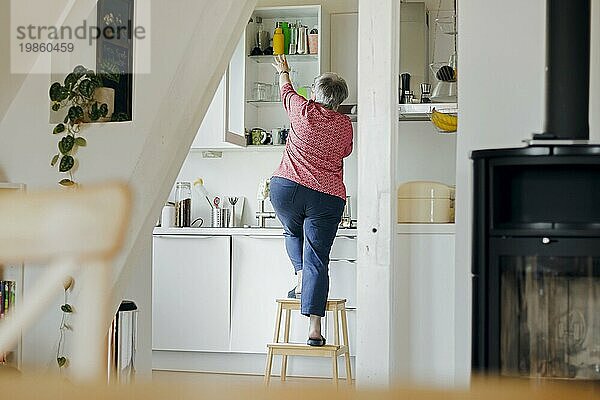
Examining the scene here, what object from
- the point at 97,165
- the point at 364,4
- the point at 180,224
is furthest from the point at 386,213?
the point at 180,224

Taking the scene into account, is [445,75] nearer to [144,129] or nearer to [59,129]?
[144,129]

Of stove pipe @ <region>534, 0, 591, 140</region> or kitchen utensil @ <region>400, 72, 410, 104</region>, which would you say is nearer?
stove pipe @ <region>534, 0, 591, 140</region>

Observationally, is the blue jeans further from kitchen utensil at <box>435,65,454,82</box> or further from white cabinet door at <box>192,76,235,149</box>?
white cabinet door at <box>192,76,235,149</box>

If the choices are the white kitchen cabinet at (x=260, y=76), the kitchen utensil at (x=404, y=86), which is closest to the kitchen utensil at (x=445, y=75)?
the kitchen utensil at (x=404, y=86)

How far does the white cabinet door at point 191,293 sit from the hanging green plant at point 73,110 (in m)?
2.12

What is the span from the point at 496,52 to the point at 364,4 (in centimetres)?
57

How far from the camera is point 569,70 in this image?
3.16m

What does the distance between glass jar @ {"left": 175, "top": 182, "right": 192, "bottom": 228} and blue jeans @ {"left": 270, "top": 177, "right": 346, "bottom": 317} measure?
48.3 inches

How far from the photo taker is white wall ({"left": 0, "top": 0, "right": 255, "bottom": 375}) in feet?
12.0

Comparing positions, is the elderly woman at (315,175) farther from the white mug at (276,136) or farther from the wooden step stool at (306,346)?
the white mug at (276,136)

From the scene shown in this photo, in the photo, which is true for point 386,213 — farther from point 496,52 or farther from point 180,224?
point 180,224

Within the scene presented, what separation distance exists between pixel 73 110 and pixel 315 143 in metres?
1.64

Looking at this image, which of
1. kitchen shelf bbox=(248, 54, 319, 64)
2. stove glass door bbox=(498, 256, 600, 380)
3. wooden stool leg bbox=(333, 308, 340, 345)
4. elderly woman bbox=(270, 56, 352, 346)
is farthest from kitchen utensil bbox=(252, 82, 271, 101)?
stove glass door bbox=(498, 256, 600, 380)

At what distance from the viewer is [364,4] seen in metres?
3.39
